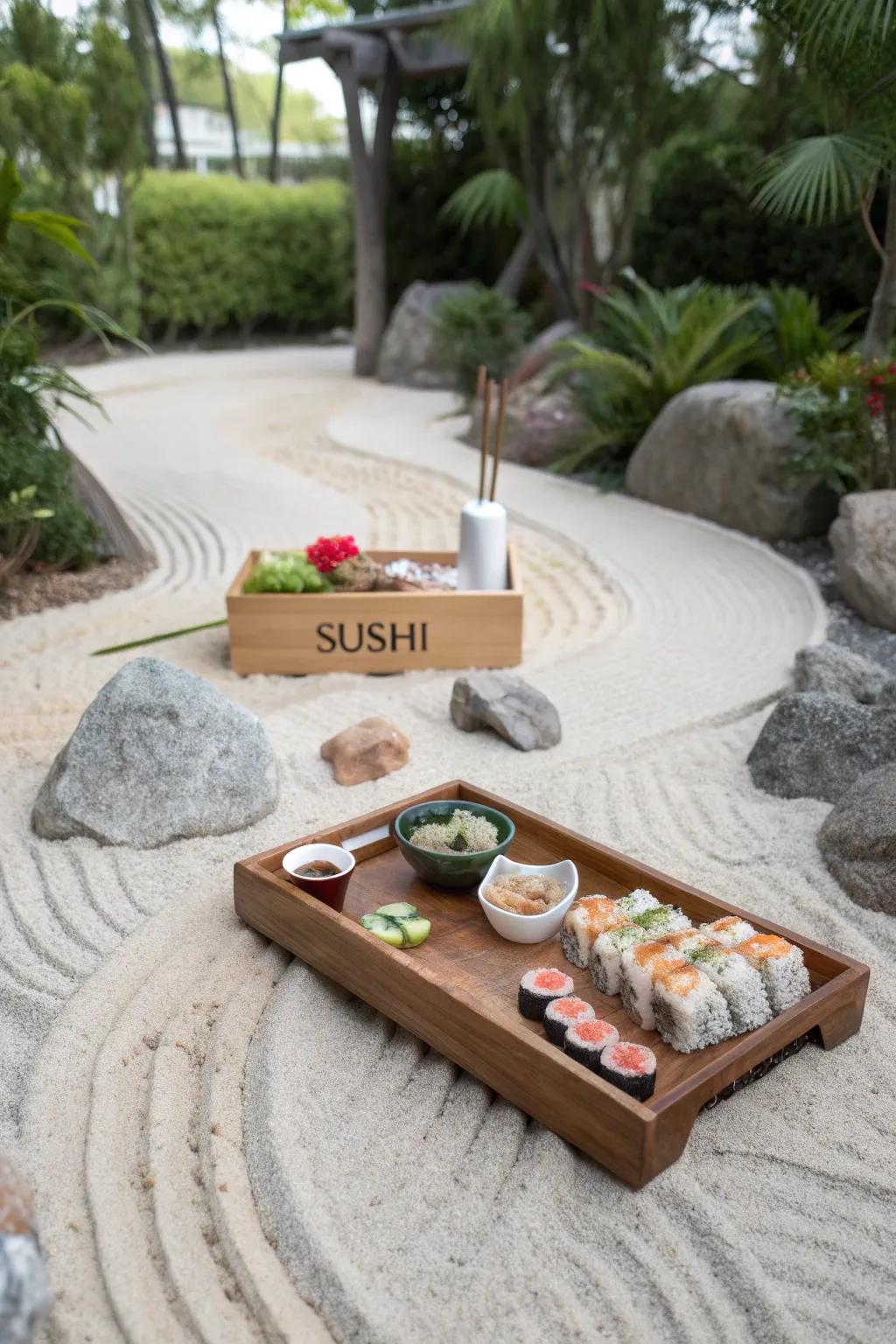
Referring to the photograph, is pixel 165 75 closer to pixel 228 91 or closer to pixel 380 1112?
pixel 228 91

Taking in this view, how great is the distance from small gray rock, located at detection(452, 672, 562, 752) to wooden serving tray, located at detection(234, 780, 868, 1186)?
2.28 ft

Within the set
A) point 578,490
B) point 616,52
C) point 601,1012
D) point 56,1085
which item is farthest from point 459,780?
point 616,52

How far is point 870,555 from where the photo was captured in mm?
5070

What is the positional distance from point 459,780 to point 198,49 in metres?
23.2

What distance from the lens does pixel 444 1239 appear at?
1.91 meters

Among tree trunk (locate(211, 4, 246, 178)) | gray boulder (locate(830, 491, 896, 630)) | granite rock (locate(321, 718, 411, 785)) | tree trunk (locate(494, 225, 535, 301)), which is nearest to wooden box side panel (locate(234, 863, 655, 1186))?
granite rock (locate(321, 718, 411, 785))

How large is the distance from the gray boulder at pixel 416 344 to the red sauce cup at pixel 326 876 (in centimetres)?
959

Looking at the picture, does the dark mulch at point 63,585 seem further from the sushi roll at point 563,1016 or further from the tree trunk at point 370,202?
the tree trunk at point 370,202

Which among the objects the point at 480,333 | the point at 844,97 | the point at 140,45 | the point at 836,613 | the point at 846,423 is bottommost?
the point at 836,613

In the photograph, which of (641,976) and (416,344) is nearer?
(641,976)

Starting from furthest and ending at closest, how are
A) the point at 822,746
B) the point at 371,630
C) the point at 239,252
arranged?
1. the point at 239,252
2. the point at 371,630
3. the point at 822,746

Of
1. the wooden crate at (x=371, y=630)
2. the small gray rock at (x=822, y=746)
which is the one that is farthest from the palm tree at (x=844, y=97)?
Result: the small gray rock at (x=822, y=746)

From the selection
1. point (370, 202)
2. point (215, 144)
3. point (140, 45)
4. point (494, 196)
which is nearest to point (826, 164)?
point (494, 196)

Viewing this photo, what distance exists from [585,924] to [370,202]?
37.3 ft
